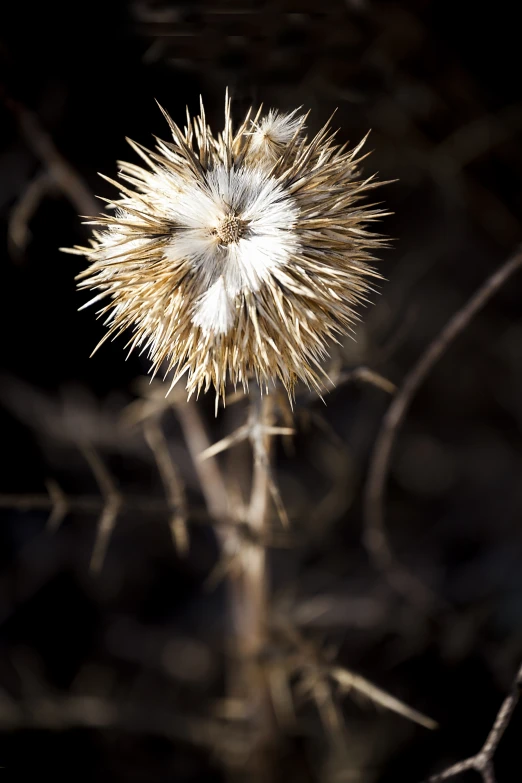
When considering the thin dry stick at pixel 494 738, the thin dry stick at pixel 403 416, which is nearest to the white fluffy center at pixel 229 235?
the thin dry stick at pixel 403 416

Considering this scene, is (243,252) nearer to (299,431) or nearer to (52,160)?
(52,160)

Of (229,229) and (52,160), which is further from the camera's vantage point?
(52,160)

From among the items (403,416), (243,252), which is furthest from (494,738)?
(243,252)

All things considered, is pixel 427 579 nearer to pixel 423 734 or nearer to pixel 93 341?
pixel 423 734

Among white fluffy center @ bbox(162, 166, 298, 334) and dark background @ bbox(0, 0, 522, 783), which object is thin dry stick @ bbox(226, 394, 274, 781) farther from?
white fluffy center @ bbox(162, 166, 298, 334)

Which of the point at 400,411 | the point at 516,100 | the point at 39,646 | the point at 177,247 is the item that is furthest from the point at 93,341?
the point at 516,100

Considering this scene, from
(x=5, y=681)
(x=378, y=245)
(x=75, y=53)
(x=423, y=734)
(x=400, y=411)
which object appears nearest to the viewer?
(x=378, y=245)

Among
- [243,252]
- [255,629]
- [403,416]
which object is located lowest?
[255,629]

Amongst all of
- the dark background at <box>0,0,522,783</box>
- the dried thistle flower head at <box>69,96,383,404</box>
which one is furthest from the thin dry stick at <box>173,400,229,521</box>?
the dried thistle flower head at <box>69,96,383,404</box>
